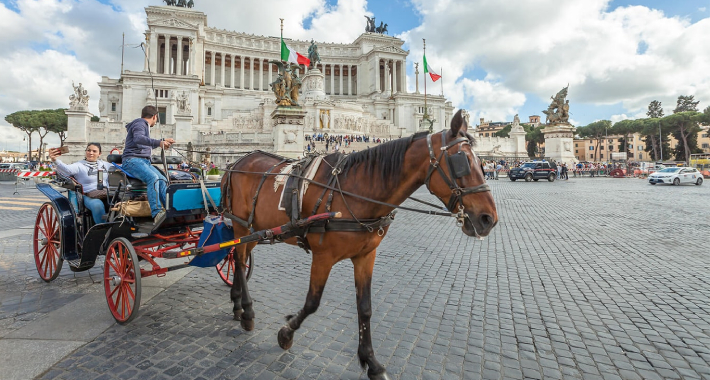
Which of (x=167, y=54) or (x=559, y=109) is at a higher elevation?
(x=167, y=54)

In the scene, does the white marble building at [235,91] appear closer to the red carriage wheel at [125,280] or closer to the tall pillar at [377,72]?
the tall pillar at [377,72]

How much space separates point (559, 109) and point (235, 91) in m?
46.9

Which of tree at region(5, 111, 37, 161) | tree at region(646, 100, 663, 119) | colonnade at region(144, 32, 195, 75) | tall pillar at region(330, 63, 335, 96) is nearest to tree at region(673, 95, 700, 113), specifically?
tree at region(646, 100, 663, 119)

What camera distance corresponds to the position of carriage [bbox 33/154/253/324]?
347 centimetres

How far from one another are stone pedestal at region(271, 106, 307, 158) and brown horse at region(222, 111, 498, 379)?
744 inches

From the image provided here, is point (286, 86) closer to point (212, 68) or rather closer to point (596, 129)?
point (212, 68)

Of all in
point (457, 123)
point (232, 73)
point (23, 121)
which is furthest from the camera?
point (232, 73)

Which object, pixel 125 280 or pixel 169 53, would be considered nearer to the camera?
pixel 125 280

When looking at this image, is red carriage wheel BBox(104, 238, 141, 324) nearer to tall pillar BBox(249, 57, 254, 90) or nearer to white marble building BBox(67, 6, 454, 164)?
white marble building BBox(67, 6, 454, 164)

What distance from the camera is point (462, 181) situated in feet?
7.43

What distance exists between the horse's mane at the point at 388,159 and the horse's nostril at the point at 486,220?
646 millimetres

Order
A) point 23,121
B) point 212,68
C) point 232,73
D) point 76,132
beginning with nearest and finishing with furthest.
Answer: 1. point 76,132
2. point 23,121
3. point 212,68
4. point 232,73

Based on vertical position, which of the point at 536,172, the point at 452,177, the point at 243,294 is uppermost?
the point at 536,172

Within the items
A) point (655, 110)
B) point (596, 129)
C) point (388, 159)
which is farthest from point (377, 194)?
point (655, 110)
